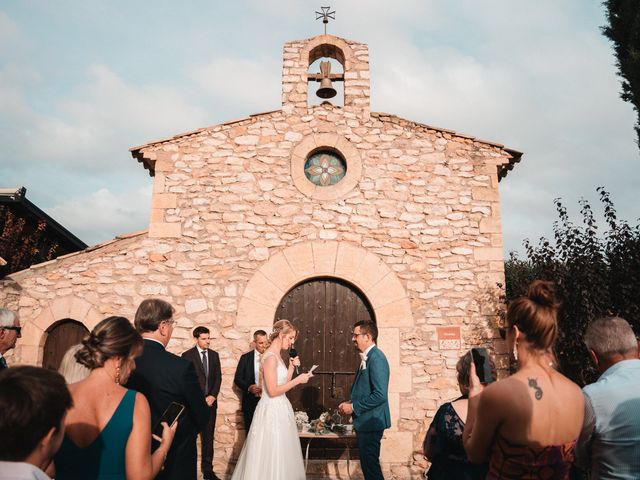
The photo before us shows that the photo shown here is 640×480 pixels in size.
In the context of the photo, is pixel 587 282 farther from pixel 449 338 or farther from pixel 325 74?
pixel 325 74

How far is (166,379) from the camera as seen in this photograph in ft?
8.84

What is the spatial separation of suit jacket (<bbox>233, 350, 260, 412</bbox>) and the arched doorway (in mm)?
2412

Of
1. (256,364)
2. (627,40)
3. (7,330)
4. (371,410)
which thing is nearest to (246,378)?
(256,364)

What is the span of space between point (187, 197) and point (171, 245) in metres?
0.78

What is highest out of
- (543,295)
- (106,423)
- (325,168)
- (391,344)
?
(325,168)

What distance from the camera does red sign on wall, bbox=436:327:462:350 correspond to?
21.6 ft

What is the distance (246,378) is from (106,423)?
13.9ft

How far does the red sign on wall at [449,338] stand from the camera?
6.60m

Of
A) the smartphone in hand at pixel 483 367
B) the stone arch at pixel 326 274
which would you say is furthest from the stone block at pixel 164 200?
the smartphone in hand at pixel 483 367

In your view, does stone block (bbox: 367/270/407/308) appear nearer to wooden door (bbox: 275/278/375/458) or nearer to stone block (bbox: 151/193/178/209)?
wooden door (bbox: 275/278/375/458)

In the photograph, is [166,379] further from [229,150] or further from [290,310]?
[229,150]

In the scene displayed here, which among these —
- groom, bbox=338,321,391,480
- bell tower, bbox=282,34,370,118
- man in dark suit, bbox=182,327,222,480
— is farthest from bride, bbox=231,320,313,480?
bell tower, bbox=282,34,370,118

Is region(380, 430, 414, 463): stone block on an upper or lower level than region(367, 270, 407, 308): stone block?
lower

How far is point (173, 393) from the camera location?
2695 millimetres
